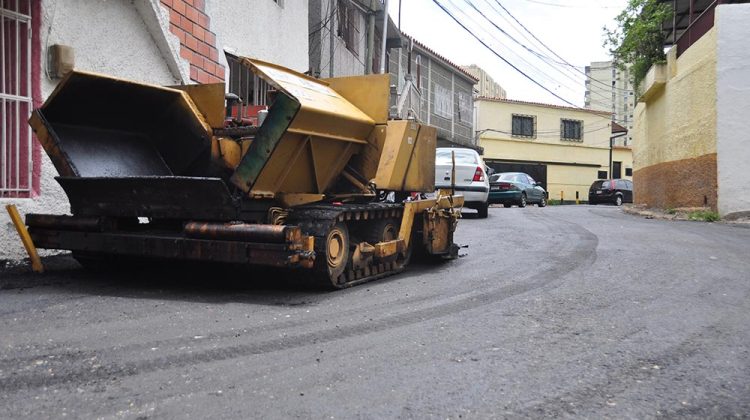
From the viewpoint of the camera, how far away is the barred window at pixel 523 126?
4172cm

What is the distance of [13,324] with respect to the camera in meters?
4.36

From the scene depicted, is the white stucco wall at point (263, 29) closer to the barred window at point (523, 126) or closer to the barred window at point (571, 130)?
the barred window at point (523, 126)

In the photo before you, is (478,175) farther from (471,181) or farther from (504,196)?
(504,196)

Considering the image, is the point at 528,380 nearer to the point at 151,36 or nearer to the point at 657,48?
the point at 151,36

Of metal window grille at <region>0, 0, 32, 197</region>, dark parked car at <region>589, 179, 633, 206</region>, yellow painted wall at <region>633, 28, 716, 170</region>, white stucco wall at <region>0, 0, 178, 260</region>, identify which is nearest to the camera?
metal window grille at <region>0, 0, 32, 197</region>

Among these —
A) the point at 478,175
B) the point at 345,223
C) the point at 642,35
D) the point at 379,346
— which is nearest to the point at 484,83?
the point at 642,35

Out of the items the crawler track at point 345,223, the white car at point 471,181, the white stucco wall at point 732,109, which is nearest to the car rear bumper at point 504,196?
the white car at point 471,181

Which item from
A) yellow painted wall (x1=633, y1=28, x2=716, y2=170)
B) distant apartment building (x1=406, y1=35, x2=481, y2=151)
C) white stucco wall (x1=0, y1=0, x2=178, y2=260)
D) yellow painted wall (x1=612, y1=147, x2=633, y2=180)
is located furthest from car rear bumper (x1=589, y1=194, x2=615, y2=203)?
white stucco wall (x1=0, y1=0, x2=178, y2=260)

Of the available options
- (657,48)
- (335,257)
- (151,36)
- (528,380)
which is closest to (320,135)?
(335,257)

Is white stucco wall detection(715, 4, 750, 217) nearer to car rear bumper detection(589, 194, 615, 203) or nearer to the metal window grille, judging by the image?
the metal window grille

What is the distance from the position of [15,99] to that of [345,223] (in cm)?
401

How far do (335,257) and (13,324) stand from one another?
8.66 ft

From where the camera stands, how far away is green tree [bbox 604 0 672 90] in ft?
70.2

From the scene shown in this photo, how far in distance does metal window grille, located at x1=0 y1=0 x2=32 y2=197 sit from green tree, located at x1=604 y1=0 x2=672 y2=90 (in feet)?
63.1
